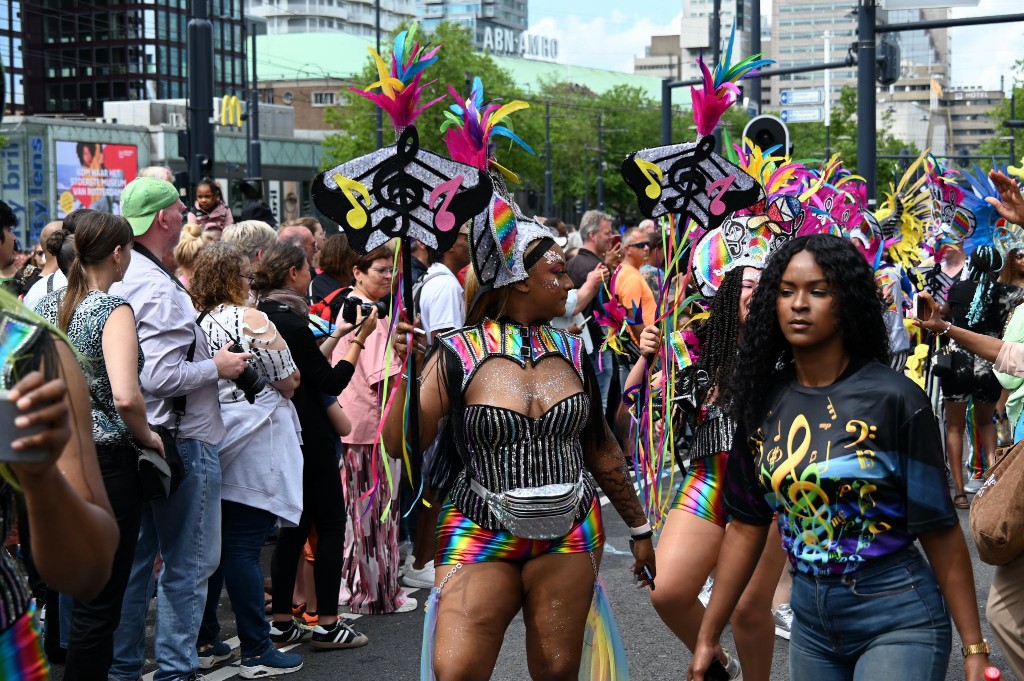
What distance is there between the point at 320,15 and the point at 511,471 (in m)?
161

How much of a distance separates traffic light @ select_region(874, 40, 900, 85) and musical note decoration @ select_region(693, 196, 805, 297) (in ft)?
41.9

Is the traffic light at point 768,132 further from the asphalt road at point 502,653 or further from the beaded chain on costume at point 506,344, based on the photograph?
the beaded chain on costume at point 506,344

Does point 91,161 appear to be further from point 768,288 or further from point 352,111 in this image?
point 768,288

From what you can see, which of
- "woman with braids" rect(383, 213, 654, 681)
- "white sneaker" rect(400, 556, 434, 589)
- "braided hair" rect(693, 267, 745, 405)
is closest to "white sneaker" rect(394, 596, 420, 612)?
"white sneaker" rect(400, 556, 434, 589)

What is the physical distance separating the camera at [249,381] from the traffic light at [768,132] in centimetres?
613

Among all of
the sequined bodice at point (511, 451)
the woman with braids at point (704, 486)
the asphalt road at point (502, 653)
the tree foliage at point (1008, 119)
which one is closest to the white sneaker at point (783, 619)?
the asphalt road at point (502, 653)

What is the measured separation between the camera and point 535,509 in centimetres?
405

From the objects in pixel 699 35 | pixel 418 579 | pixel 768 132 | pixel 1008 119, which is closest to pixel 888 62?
pixel 768 132

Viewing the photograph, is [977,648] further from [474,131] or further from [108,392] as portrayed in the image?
[108,392]

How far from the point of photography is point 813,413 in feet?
11.4

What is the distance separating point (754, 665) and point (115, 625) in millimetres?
2253

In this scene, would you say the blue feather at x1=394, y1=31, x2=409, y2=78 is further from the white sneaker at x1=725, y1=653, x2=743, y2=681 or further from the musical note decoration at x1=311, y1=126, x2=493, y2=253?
the white sneaker at x1=725, y1=653, x2=743, y2=681

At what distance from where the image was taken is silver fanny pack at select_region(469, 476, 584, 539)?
13.3ft

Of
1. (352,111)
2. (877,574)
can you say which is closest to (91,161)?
(352,111)
